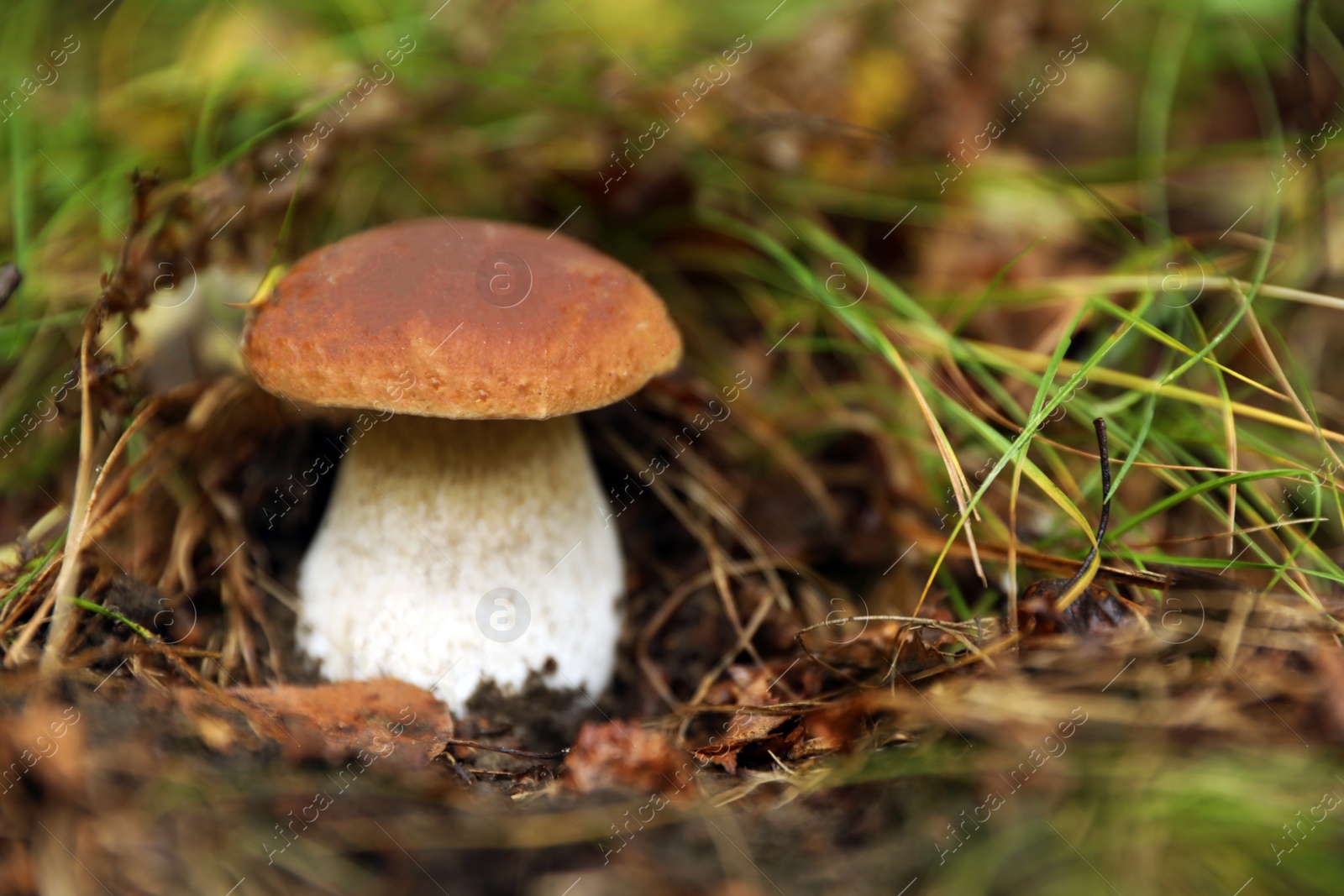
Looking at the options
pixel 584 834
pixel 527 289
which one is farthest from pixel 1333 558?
pixel 527 289

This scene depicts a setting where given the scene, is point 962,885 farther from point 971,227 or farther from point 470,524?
point 971,227

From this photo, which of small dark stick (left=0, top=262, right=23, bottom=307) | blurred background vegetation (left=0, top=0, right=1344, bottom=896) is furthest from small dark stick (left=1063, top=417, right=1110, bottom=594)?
small dark stick (left=0, top=262, right=23, bottom=307)

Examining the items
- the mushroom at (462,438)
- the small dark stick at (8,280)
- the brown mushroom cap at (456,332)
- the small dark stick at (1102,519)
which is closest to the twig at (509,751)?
the mushroom at (462,438)

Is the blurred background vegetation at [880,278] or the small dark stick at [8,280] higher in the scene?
the small dark stick at [8,280]

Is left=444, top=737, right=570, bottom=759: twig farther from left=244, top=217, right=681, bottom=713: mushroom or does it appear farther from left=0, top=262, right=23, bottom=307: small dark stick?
left=0, top=262, right=23, bottom=307: small dark stick

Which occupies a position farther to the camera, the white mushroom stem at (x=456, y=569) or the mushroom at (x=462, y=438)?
the white mushroom stem at (x=456, y=569)

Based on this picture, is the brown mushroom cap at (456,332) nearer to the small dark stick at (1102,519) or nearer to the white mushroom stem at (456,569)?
the white mushroom stem at (456,569)
